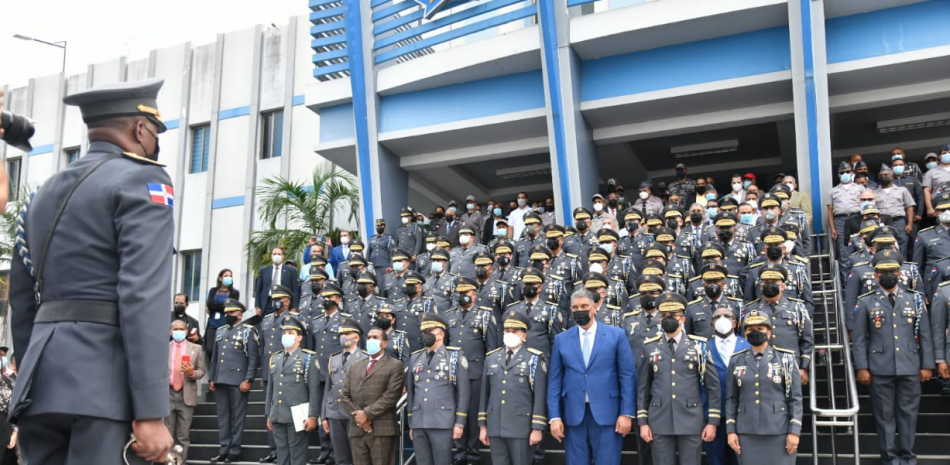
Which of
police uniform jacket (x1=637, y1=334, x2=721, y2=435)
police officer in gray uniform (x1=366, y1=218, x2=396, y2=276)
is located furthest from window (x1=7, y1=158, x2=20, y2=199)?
police uniform jacket (x1=637, y1=334, x2=721, y2=435)

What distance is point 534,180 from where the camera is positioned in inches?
834

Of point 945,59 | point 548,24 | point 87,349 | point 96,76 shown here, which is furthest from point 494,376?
point 96,76

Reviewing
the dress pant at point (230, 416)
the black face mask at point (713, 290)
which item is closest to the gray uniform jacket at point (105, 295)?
the black face mask at point (713, 290)

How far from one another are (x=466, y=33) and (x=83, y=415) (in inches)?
525

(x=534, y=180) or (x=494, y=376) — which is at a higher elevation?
(x=534, y=180)

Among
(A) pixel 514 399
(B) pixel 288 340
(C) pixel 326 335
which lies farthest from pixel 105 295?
(C) pixel 326 335

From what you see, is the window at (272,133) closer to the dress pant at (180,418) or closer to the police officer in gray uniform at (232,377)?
the police officer in gray uniform at (232,377)

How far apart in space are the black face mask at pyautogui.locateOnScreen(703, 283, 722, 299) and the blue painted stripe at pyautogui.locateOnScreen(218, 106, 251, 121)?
55.0 ft

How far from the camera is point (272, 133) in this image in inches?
888

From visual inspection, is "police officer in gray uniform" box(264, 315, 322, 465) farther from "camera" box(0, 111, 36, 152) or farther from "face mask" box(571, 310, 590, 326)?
"camera" box(0, 111, 36, 152)

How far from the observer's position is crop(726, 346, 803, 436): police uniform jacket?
22.4 feet

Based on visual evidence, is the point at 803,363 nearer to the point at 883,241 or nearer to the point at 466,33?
the point at 883,241

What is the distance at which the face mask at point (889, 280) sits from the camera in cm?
809

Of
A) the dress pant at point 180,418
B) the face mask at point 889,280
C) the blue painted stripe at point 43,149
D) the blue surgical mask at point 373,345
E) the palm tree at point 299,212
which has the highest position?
the blue painted stripe at point 43,149
